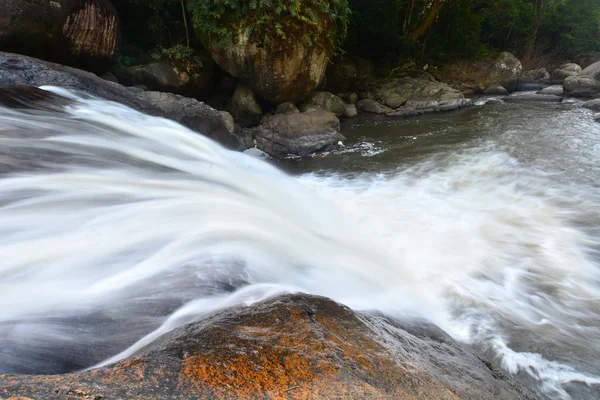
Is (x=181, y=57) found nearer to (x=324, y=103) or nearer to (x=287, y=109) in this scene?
(x=287, y=109)

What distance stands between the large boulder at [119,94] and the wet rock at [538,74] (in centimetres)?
1734

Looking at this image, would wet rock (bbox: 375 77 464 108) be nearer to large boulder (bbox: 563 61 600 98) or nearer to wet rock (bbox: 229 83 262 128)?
large boulder (bbox: 563 61 600 98)

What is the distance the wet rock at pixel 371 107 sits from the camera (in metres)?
11.6

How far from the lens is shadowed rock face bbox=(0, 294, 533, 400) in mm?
1177

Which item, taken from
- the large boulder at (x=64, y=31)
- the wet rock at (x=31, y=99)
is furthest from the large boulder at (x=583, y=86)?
the wet rock at (x=31, y=99)

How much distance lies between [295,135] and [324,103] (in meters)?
2.94

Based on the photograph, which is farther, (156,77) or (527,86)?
(527,86)

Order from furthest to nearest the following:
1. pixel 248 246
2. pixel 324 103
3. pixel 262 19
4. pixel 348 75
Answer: pixel 348 75 < pixel 324 103 < pixel 262 19 < pixel 248 246

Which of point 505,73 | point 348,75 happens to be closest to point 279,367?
point 348,75

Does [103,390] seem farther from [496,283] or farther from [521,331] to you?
[496,283]

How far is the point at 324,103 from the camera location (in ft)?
34.9

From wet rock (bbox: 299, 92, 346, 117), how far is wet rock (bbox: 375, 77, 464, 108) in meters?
1.95

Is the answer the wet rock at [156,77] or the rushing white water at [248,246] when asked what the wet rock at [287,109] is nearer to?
the wet rock at [156,77]

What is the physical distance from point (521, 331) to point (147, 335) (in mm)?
2898
